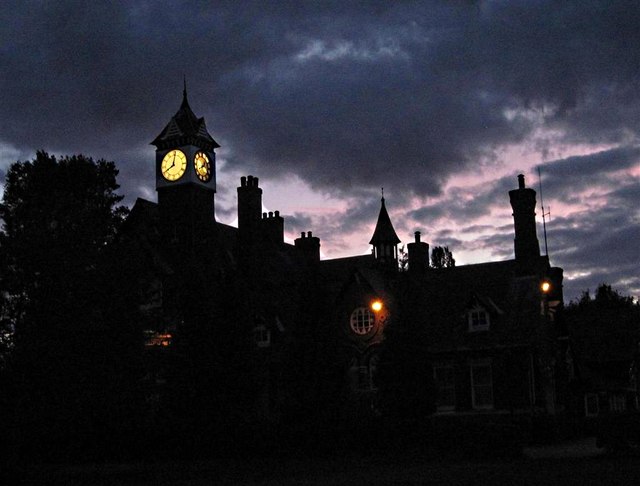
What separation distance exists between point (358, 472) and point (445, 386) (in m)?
22.6

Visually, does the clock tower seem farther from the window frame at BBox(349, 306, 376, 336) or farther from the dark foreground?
the dark foreground

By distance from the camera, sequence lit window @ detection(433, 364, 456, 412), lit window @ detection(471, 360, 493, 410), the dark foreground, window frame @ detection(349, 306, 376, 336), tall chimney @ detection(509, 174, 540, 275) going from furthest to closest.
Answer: window frame @ detection(349, 306, 376, 336) < tall chimney @ detection(509, 174, 540, 275) < lit window @ detection(433, 364, 456, 412) < lit window @ detection(471, 360, 493, 410) < the dark foreground

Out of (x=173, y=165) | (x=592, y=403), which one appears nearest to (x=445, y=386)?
(x=592, y=403)

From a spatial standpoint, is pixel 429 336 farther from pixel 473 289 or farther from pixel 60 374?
pixel 60 374

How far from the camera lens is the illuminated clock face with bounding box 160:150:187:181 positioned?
6369 centimetres

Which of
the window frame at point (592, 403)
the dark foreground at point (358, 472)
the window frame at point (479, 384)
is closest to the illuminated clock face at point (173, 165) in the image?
the window frame at point (479, 384)

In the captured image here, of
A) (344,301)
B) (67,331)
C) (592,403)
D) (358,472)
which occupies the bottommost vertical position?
(358,472)

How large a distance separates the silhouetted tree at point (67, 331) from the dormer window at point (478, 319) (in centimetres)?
2167

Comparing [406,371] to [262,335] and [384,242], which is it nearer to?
[262,335]

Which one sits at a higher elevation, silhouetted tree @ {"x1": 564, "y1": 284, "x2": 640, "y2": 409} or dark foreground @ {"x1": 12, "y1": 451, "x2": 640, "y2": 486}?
silhouetted tree @ {"x1": 564, "y1": 284, "x2": 640, "y2": 409}

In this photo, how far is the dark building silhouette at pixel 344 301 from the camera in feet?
144

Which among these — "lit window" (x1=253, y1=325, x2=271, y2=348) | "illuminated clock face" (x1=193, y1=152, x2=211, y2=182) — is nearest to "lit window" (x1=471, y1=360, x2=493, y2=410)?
"lit window" (x1=253, y1=325, x2=271, y2=348)

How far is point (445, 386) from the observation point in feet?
170

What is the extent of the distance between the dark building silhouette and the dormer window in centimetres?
7
